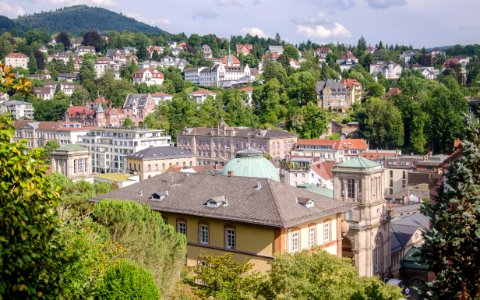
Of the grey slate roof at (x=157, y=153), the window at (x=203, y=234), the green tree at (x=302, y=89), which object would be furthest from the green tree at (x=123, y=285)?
the green tree at (x=302, y=89)

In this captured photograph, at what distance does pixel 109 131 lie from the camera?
3949 inches

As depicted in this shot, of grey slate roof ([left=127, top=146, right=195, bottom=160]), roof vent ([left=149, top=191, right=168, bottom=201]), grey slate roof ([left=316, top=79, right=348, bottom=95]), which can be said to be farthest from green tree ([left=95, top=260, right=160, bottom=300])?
grey slate roof ([left=316, top=79, right=348, bottom=95])

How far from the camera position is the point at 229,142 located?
99.4 metres

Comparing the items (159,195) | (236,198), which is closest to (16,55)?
(159,195)

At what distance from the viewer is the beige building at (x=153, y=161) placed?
84812 millimetres

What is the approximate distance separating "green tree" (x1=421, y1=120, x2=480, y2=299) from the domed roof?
24.4 metres

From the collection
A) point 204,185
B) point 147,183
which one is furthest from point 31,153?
point 147,183

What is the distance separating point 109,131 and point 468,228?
291ft

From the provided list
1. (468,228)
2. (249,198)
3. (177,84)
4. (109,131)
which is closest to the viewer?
(468,228)

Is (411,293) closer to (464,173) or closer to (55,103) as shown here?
(464,173)

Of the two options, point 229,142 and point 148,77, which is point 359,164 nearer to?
point 229,142

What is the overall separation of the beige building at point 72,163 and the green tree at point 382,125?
60.3 meters

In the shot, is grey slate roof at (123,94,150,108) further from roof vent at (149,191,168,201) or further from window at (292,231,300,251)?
window at (292,231,300,251)

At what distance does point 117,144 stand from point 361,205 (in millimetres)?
60807
